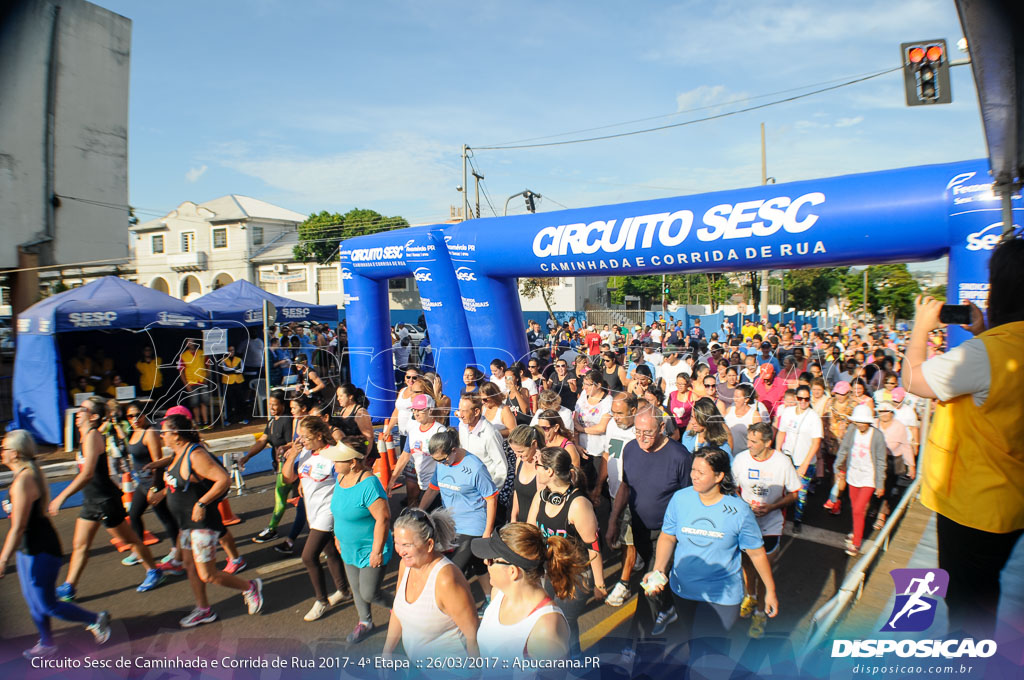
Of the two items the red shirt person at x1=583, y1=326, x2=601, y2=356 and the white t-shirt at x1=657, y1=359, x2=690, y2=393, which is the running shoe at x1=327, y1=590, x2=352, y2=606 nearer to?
the white t-shirt at x1=657, y1=359, x2=690, y2=393

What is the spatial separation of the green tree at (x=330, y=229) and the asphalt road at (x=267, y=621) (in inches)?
1399

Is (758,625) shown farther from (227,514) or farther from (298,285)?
(298,285)

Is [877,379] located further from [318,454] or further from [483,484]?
[318,454]

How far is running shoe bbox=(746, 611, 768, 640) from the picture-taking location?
3273 mm

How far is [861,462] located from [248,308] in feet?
37.2

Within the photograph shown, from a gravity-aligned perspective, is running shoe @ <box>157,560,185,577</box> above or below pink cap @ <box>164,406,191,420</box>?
below

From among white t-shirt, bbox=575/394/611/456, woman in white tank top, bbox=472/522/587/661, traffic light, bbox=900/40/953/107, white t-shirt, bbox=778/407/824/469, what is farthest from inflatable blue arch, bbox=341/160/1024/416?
woman in white tank top, bbox=472/522/587/661

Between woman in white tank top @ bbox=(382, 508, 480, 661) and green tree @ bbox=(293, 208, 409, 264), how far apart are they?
1486 inches

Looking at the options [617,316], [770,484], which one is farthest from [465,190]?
[770,484]

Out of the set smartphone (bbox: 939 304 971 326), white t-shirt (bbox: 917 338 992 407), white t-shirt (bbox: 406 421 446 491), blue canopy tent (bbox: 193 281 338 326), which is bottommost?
white t-shirt (bbox: 406 421 446 491)

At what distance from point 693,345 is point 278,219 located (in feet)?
129

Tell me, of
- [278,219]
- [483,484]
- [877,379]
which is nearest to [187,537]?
[483,484]

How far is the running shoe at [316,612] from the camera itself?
414cm

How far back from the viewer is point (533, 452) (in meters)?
3.96
